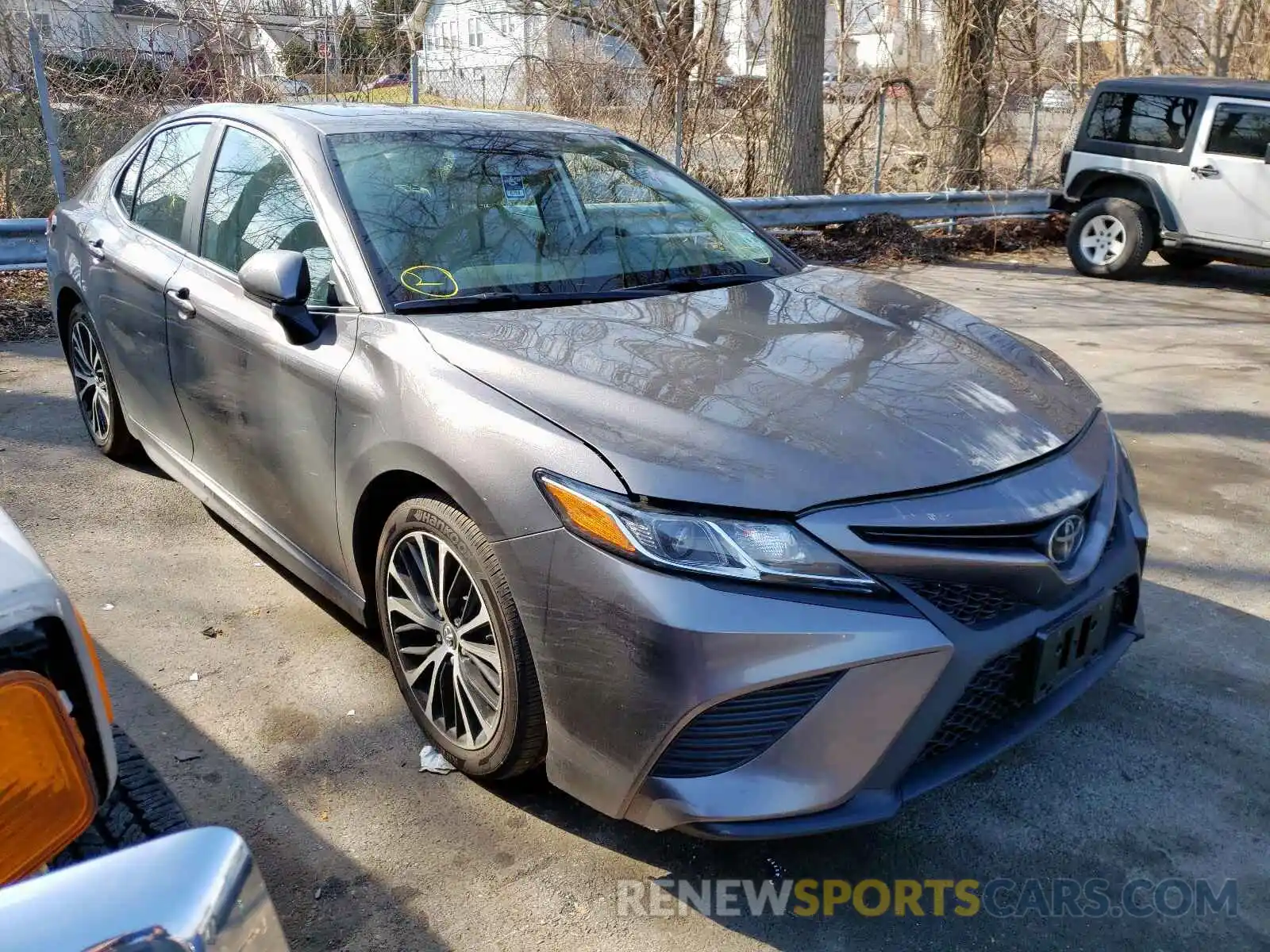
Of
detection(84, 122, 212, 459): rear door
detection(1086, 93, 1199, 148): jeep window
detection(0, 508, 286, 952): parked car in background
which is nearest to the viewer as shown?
detection(0, 508, 286, 952): parked car in background

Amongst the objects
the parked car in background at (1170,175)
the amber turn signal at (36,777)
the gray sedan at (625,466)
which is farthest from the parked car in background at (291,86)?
the amber turn signal at (36,777)

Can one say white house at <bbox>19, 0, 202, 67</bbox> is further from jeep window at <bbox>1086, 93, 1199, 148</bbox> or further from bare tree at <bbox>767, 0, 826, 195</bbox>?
jeep window at <bbox>1086, 93, 1199, 148</bbox>

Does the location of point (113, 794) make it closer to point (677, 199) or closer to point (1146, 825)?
point (1146, 825)

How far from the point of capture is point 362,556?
2996mm

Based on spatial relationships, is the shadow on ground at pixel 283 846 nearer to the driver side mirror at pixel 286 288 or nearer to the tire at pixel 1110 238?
the driver side mirror at pixel 286 288

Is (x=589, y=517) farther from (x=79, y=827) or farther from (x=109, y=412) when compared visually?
(x=109, y=412)

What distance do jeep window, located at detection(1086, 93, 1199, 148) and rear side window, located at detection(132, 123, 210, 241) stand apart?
872 cm

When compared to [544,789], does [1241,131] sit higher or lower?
higher

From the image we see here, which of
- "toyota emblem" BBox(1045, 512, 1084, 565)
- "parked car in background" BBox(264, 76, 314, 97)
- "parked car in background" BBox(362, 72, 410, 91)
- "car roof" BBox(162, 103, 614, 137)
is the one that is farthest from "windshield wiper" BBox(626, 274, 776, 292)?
"parked car in background" BBox(264, 76, 314, 97)

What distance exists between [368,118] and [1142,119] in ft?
28.3

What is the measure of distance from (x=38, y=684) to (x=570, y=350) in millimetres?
1599

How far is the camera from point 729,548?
2.19 metres

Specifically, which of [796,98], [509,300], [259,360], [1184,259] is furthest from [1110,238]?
[259,360]

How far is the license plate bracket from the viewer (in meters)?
2.39
